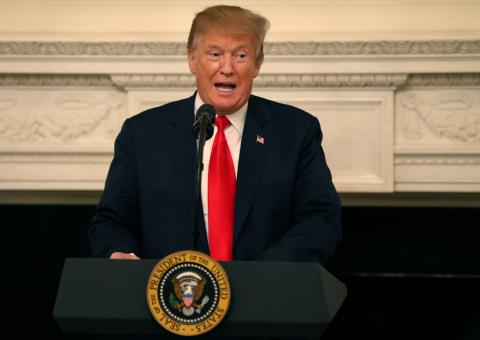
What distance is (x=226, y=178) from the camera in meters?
2.69

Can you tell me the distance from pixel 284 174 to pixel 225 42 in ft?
1.29

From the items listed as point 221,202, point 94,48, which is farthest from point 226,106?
point 94,48

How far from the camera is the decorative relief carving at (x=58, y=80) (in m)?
4.32

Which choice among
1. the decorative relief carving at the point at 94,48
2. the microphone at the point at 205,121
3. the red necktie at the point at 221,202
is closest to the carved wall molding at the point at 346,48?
the decorative relief carving at the point at 94,48

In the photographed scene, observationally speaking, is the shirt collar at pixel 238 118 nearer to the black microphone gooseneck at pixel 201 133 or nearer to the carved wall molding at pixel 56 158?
the black microphone gooseneck at pixel 201 133

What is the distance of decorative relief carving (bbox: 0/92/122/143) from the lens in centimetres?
434

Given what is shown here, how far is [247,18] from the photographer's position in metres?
2.72

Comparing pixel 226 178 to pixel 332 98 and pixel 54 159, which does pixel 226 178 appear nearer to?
pixel 332 98

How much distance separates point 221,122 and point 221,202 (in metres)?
0.24

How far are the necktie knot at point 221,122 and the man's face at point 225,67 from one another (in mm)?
23

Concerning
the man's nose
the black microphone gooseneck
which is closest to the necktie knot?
the man's nose

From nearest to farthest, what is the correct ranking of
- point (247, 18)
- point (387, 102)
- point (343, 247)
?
point (247, 18) → point (387, 102) → point (343, 247)

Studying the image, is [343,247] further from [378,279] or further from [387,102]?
[387,102]

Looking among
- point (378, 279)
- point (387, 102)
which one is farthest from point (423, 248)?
point (387, 102)
